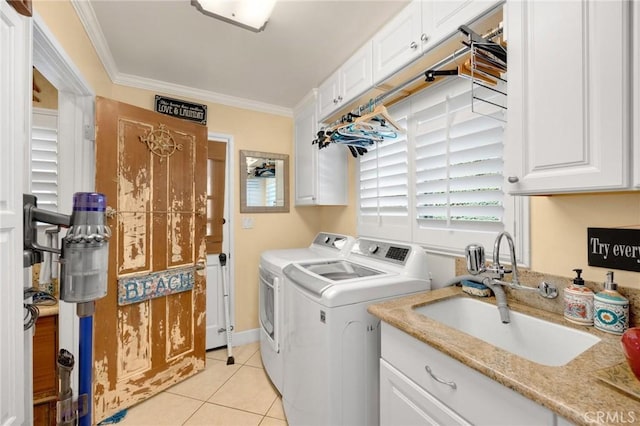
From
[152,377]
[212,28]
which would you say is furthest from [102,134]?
[152,377]

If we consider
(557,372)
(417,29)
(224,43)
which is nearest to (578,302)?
(557,372)

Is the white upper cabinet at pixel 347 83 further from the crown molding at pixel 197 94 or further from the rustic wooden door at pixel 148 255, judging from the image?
the rustic wooden door at pixel 148 255

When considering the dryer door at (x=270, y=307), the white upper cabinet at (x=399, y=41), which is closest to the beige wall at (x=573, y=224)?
the white upper cabinet at (x=399, y=41)

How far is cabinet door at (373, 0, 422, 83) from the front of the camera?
1374 mm

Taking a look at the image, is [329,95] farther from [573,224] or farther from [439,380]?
[439,380]

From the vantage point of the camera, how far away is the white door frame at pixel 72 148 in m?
1.61

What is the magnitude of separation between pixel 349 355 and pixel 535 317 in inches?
31.4

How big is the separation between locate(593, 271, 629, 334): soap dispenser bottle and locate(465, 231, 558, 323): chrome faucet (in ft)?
0.56

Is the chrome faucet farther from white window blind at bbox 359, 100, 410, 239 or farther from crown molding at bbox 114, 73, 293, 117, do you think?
crown molding at bbox 114, 73, 293, 117

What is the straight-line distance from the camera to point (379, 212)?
210 centimetres

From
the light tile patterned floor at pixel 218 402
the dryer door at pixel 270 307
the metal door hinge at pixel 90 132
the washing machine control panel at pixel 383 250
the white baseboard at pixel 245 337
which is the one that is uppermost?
the metal door hinge at pixel 90 132

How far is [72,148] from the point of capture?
173 centimetres

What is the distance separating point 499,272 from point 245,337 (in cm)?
247

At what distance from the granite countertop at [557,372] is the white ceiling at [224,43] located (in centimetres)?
167
